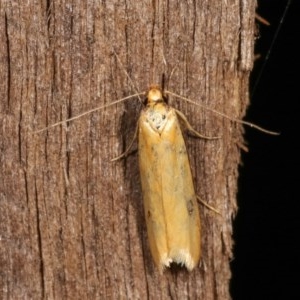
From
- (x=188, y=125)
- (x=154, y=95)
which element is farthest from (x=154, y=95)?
(x=188, y=125)

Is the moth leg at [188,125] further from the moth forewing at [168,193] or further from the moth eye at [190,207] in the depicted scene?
the moth eye at [190,207]

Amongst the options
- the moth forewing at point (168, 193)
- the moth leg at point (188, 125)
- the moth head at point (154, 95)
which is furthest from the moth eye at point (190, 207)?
the moth head at point (154, 95)

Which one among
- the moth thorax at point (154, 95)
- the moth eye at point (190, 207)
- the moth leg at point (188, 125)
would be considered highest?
the moth thorax at point (154, 95)

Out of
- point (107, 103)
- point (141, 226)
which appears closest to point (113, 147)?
point (107, 103)

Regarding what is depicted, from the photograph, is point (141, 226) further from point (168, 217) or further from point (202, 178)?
point (202, 178)

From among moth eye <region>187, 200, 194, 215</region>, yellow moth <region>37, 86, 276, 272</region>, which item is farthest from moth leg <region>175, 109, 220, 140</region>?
moth eye <region>187, 200, 194, 215</region>

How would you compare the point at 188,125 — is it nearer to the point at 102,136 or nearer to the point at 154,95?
the point at 154,95

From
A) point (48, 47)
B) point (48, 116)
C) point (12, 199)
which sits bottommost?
point (12, 199)

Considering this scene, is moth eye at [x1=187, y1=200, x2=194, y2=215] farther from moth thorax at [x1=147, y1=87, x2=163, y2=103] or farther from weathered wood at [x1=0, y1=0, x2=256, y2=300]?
moth thorax at [x1=147, y1=87, x2=163, y2=103]

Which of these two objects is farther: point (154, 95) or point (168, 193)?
point (168, 193)
